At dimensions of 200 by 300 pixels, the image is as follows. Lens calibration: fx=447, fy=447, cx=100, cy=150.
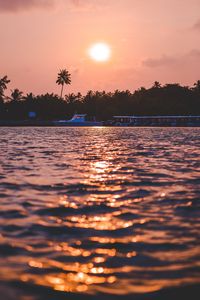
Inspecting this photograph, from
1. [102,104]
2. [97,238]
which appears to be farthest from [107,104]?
[97,238]

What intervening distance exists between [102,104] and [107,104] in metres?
2.80

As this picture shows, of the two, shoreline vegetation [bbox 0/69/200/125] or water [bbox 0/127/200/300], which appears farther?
shoreline vegetation [bbox 0/69/200/125]

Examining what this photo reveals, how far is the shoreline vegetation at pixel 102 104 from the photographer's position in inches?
5965

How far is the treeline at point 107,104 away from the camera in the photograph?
15200 centimetres

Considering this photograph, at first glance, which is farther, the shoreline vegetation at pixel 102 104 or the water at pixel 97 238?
the shoreline vegetation at pixel 102 104

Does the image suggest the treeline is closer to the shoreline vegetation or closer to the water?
the shoreline vegetation

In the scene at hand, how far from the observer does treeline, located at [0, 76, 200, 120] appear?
499ft

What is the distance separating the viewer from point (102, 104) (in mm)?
170625

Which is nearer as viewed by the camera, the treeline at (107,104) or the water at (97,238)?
the water at (97,238)

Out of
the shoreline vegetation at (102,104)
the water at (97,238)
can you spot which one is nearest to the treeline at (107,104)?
the shoreline vegetation at (102,104)

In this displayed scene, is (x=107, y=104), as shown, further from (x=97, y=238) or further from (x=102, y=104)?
(x=97, y=238)

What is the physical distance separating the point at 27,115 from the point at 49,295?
492 feet

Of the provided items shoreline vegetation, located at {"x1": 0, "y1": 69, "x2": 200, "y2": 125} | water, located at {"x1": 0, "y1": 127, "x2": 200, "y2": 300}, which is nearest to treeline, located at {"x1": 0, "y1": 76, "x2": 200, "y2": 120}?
shoreline vegetation, located at {"x1": 0, "y1": 69, "x2": 200, "y2": 125}

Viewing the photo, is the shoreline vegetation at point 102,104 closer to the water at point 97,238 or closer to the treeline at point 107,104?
the treeline at point 107,104
